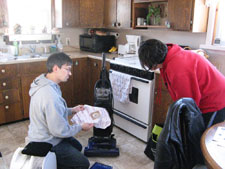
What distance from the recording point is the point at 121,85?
2.95m

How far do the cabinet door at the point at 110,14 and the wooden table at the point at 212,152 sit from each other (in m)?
2.74

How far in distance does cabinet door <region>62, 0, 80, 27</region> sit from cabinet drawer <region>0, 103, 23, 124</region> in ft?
4.79

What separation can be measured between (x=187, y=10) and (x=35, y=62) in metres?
2.08

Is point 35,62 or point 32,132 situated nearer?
point 32,132

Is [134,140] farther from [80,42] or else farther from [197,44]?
[80,42]

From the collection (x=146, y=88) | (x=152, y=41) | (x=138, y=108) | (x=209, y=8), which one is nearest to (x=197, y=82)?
(x=152, y=41)

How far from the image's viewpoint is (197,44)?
2.95 meters

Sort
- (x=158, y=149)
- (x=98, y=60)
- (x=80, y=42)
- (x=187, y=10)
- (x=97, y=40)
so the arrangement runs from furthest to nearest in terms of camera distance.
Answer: (x=80, y=42)
(x=97, y=40)
(x=98, y=60)
(x=187, y=10)
(x=158, y=149)

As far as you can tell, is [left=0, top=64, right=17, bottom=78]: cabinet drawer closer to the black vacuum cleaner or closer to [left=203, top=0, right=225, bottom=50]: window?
the black vacuum cleaner

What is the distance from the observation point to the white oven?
8.79ft

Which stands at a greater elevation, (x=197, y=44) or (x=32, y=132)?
(x=197, y=44)

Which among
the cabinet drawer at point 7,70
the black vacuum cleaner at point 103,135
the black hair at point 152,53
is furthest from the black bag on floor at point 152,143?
the cabinet drawer at point 7,70

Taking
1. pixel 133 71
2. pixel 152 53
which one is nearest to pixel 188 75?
pixel 152 53

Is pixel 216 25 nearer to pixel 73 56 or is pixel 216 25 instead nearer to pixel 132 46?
pixel 132 46
